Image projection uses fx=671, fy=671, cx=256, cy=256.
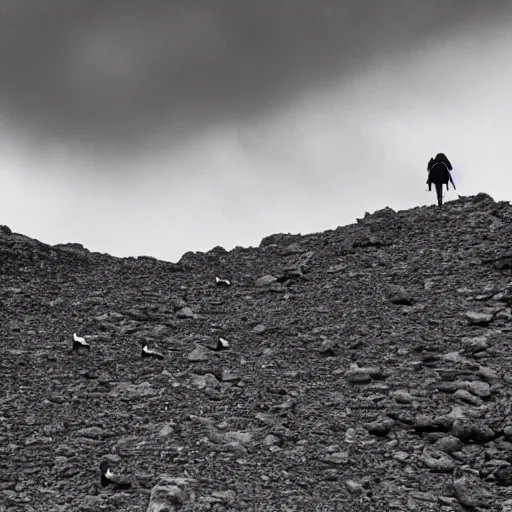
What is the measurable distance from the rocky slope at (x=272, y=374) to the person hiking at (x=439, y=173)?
5.26ft

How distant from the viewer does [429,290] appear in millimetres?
16375

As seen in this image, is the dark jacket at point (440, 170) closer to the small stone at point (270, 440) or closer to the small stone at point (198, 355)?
the small stone at point (198, 355)

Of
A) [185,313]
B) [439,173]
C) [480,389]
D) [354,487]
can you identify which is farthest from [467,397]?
[439,173]

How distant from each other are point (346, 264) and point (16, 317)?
350 inches

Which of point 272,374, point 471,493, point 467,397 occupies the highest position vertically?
point 272,374

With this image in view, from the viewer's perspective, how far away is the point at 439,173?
22.5 m

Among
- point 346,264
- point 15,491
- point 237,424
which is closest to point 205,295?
point 346,264

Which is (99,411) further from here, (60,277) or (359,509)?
(60,277)

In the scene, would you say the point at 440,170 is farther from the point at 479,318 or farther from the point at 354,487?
the point at 354,487

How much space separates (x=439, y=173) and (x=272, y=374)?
12.1 metres

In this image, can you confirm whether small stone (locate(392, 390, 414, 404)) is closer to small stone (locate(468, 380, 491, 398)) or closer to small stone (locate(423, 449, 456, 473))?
small stone (locate(468, 380, 491, 398))

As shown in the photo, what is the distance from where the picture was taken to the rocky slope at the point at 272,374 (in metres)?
9.50

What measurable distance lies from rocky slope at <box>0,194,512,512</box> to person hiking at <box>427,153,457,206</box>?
1604mm

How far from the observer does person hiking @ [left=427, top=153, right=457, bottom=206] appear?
73.8ft
